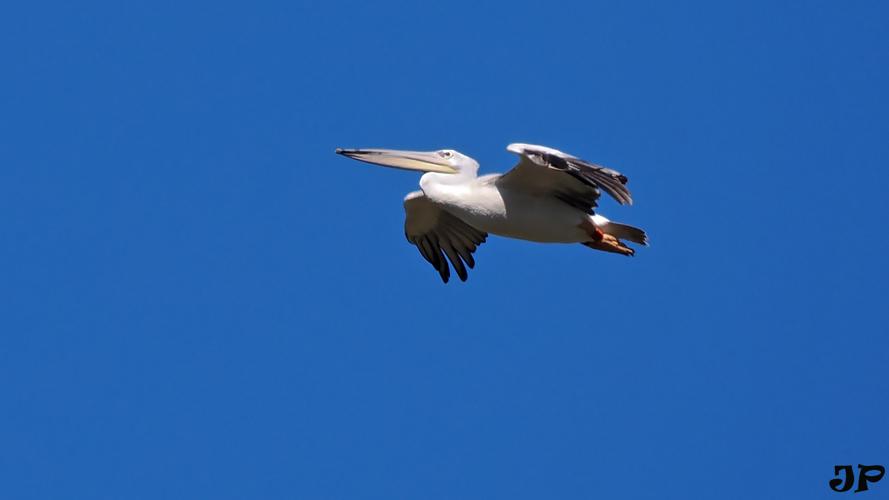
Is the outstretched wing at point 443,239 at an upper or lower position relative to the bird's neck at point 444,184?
upper

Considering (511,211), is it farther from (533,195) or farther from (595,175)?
(595,175)

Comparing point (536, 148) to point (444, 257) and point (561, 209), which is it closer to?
point (561, 209)

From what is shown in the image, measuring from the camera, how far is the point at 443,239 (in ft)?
46.2

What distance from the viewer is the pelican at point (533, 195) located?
446 inches

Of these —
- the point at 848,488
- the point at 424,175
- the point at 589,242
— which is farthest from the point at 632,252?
the point at 848,488

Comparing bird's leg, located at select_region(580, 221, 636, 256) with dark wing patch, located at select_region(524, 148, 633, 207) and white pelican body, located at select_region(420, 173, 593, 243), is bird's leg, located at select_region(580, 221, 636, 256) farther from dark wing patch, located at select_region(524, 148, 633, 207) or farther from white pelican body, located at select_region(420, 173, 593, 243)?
dark wing patch, located at select_region(524, 148, 633, 207)

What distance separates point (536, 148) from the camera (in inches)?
449

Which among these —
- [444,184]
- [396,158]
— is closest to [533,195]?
[444,184]

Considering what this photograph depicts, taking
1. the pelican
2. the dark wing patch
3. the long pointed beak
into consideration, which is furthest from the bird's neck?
the dark wing patch

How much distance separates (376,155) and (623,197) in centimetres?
285

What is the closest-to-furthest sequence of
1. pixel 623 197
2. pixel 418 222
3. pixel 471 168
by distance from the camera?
pixel 623 197
pixel 471 168
pixel 418 222

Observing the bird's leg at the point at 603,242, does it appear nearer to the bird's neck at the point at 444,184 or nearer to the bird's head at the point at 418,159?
the bird's neck at the point at 444,184

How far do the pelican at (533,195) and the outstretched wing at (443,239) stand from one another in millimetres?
940

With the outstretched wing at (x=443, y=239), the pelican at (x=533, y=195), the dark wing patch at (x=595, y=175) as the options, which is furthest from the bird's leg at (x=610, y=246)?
the outstretched wing at (x=443, y=239)
